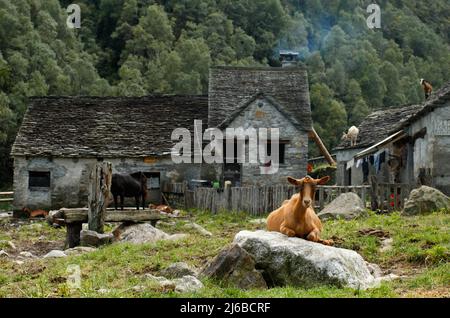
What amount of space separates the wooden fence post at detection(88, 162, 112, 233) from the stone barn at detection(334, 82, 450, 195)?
34.5ft

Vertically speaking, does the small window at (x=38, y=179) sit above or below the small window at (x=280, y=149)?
below

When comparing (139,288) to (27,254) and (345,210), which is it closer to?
(27,254)

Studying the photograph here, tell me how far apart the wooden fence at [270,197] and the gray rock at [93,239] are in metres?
8.32

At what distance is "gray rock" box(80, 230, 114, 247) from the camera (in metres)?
13.8

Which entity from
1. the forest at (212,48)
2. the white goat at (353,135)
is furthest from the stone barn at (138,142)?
the forest at (212,48)

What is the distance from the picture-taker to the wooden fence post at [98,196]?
14.7 meters

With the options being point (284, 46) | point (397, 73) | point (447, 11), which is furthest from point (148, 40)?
point (447, 11)

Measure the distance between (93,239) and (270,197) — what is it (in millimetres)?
9135

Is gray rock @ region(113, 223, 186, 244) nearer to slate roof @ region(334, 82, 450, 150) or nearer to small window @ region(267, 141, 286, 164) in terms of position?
small window @ region(267, 141, 286, 164)

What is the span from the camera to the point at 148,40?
74.5m

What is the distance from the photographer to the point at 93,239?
13.8 metres

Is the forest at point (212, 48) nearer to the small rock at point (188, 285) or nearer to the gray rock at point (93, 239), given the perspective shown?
the gray rock at point (93, 239)

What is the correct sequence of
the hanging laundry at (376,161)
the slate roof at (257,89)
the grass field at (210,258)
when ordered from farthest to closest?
the slate roof at (257,89) → the hanging laundry at (376,161) → the grass field at (210,258)

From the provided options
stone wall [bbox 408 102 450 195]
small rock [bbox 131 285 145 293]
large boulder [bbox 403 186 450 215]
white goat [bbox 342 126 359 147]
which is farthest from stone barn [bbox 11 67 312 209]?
small rock [bbox 131 285 145 293]
